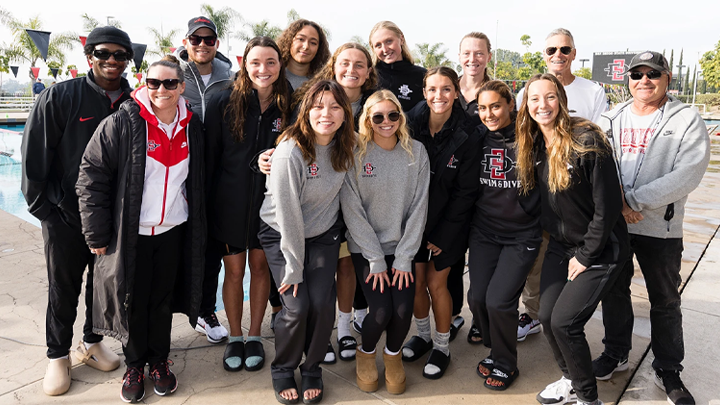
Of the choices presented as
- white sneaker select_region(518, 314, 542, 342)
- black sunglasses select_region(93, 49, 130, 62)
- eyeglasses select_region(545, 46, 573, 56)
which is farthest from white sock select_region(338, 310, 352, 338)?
eyeglasses select_region(545, 46, 573, 56)

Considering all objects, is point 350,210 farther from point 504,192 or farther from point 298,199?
point 504,192

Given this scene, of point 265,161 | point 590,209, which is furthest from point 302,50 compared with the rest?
point 590,209

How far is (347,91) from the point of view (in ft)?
11.1

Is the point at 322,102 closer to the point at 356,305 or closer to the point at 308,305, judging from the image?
the point at 308,305

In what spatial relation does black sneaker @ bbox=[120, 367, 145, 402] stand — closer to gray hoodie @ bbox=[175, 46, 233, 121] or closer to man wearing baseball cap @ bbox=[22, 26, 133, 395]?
man wearing baseball cap @ bbox=[22, 26, 133, 395]

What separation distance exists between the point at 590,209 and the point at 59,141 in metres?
3.10

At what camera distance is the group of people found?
8.89 feet

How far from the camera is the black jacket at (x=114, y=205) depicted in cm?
265

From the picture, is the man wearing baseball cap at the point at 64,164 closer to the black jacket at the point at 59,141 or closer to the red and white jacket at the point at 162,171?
the black jacket at the point at 59,141

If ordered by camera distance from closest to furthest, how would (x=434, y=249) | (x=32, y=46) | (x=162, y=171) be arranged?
1. (x=162, y=171)
2. (x=434, y=249)
3. (x=32, y=46)

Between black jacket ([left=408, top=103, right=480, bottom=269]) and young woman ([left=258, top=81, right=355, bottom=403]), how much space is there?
2.01ft

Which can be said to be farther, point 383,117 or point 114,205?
point 383,117

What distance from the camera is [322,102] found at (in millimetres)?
2877

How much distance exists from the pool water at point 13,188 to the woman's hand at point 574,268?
3820 mm
